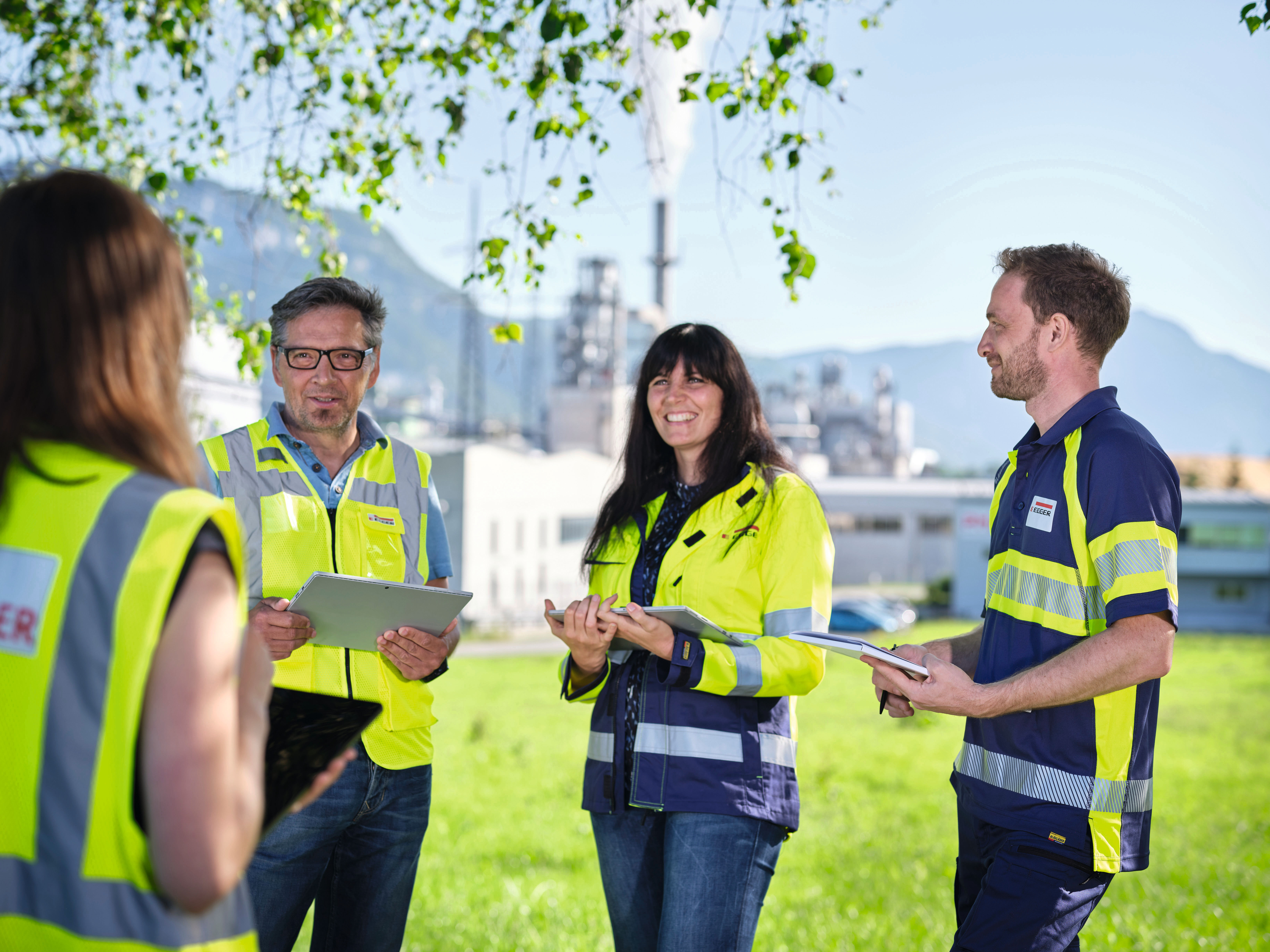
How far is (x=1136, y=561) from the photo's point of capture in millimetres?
2139

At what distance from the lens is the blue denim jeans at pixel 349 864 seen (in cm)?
244

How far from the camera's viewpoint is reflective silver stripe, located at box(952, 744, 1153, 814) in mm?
Result: 2197

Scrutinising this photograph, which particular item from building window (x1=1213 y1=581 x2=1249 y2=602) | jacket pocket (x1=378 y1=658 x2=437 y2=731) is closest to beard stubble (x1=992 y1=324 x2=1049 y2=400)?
jacket pocket (x1=378 y1=658 x2=437 y2=731)

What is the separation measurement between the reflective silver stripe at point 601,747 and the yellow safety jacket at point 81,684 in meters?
Answer: 1.47

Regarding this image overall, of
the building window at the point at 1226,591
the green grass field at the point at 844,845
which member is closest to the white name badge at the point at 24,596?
the green grass field at the point at 844,845

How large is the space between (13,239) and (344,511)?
56.8 inches

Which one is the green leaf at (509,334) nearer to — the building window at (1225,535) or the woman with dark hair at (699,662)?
the woman with dark hair at (699,662)

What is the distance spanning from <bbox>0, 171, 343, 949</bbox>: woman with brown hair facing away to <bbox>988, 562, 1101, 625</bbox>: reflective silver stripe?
1.79 meters

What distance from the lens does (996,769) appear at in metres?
2.35

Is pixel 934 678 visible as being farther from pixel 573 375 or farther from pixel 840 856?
pixel 573 375

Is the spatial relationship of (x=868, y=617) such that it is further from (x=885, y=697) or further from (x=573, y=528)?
Result: (x=885, y=697)

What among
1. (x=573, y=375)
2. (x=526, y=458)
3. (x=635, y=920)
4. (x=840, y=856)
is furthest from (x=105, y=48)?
(x=573, y=375)

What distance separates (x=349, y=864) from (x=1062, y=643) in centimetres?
189

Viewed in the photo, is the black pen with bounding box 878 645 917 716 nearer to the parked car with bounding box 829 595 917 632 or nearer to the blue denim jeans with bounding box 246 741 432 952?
the blue denim jeans with bounding box 246 741 432 952
